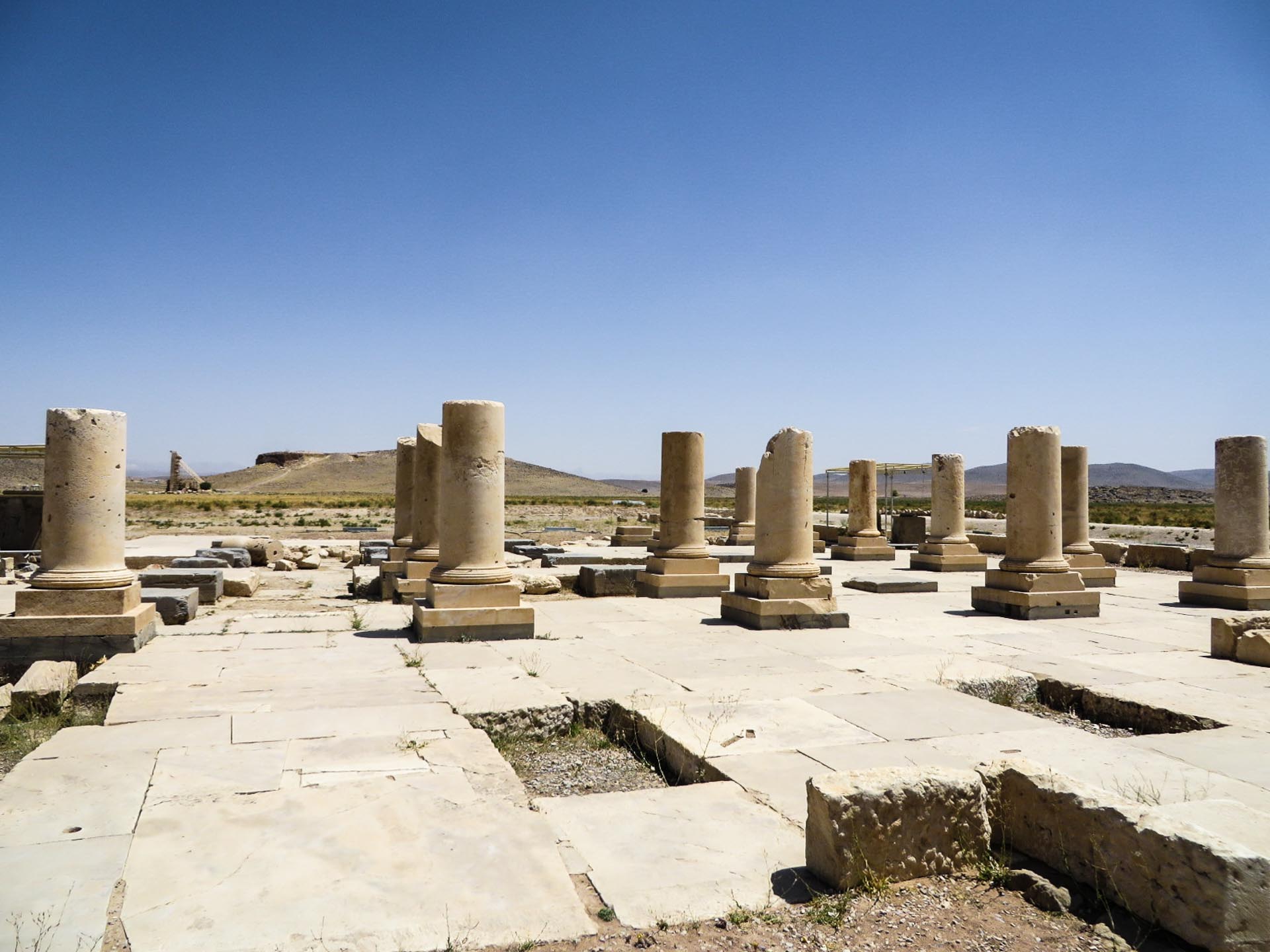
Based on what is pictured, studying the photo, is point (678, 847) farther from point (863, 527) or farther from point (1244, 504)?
point (863, 527)

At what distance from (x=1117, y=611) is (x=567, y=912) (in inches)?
476

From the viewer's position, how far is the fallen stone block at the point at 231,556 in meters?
18.0

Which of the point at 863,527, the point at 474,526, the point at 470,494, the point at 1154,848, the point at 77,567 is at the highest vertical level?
the point at 470,494

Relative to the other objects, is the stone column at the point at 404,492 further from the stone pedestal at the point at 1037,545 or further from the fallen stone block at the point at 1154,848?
the fallen stone block at the point at 1154,848

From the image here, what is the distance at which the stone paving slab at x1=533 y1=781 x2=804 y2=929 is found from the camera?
369 cm

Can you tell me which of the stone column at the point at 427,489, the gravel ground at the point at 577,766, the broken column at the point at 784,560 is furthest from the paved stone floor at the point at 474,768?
the stone column at the point at 427,489

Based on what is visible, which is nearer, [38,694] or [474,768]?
[474,768]

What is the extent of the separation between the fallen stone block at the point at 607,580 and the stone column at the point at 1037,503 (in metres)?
5.92

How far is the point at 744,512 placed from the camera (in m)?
25.9

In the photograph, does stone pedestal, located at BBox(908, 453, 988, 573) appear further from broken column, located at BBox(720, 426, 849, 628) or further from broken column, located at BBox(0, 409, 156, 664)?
broken column, located at BBox(0, 409, 156, 664)

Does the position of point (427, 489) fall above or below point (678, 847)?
above

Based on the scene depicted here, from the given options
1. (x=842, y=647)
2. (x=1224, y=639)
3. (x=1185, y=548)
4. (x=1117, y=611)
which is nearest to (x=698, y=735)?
(x=842, y=647)

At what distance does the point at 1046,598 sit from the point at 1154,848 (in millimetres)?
9758

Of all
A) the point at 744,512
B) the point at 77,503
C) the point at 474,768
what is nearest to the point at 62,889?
the point at 474,768
